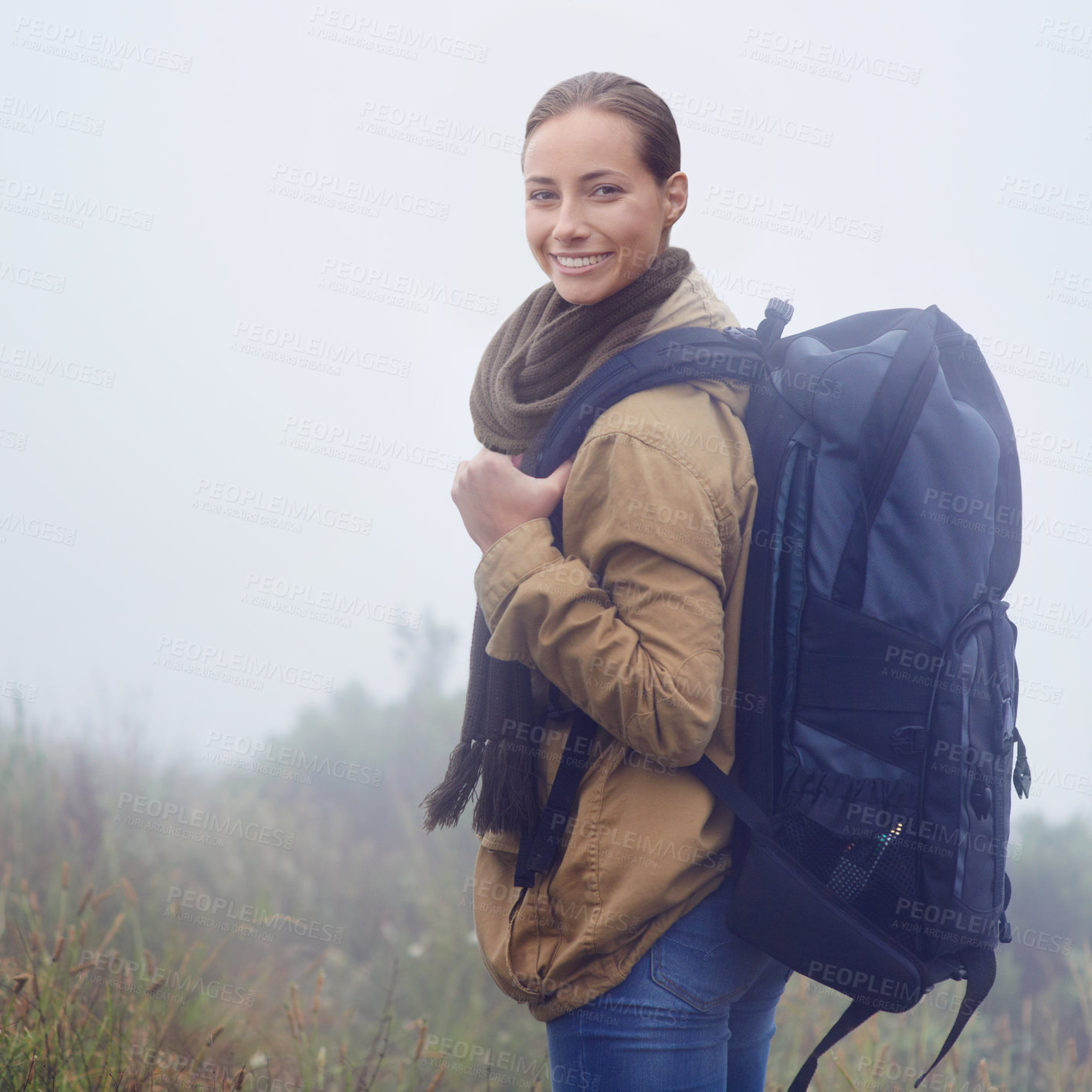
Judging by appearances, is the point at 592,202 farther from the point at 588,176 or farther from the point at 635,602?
the point at 635,602

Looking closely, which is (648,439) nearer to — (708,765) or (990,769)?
(708,765)

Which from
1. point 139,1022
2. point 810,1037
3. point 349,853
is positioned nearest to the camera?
point 139,1022

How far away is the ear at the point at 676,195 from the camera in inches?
54.1

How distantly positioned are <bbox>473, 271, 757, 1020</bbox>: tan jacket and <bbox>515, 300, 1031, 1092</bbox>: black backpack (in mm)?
38

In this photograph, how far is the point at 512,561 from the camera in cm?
123

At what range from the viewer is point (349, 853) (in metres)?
3.90

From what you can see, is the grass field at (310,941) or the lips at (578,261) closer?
the lips at (578,261)

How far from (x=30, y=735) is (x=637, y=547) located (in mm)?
3162

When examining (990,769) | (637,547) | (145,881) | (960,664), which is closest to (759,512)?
(637,547)

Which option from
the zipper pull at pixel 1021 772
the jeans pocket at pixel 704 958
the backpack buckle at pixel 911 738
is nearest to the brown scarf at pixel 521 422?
the jeans pocket at pixel 704 958

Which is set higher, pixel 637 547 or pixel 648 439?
pixel 648 439

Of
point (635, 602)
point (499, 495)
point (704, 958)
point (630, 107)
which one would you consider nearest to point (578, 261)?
point (630, 107)

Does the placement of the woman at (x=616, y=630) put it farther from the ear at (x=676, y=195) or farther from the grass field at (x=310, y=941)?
the grass field at (x=310, y=941)

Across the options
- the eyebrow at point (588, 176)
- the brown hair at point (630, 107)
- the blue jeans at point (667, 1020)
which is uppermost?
the brown hair at point (630, 107)
